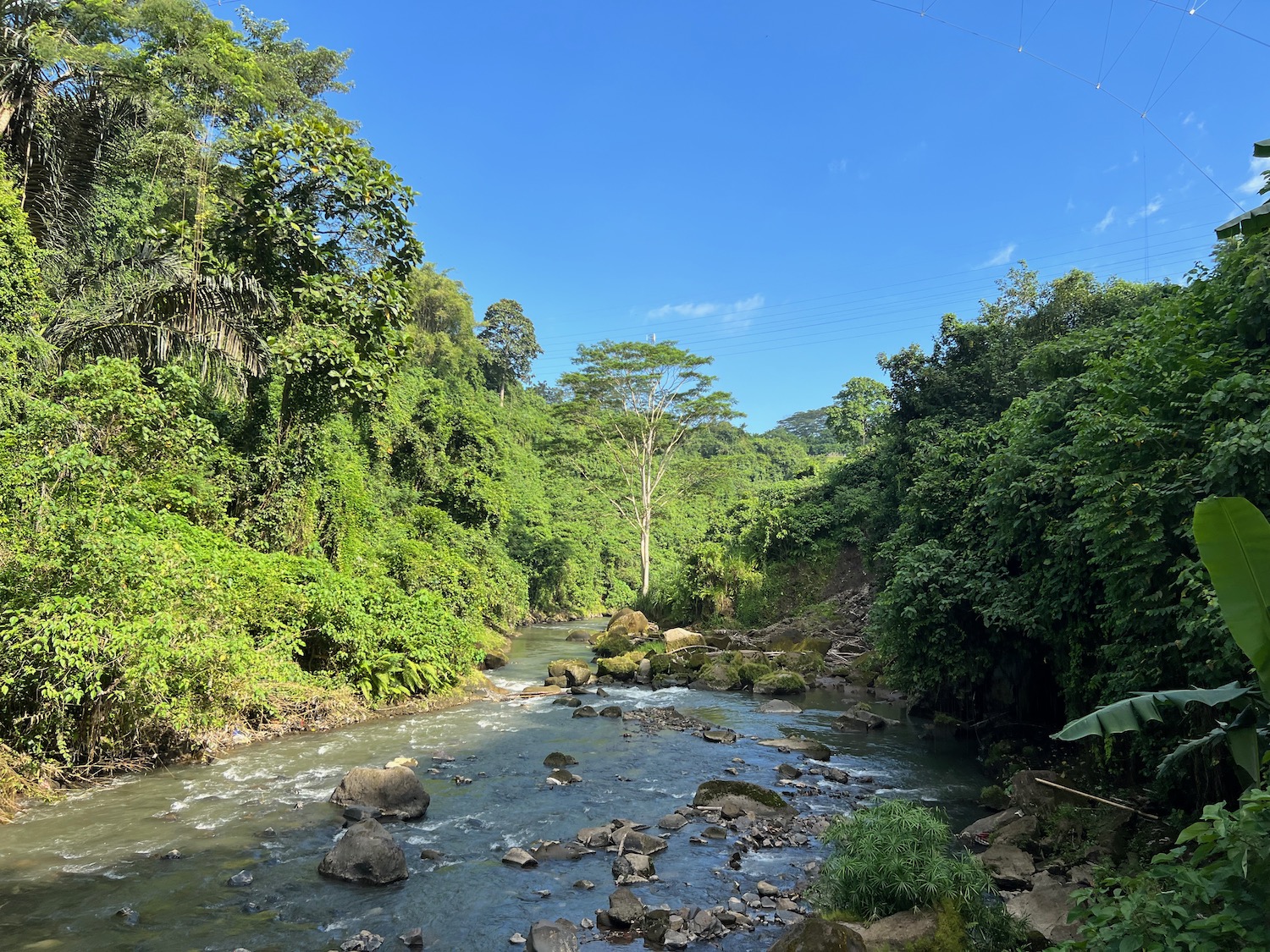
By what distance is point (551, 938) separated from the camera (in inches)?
234

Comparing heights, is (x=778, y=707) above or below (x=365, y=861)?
below

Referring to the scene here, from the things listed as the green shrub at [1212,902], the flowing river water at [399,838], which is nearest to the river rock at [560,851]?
the flowing river water at [399,838]

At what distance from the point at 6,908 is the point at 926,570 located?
1204 cm

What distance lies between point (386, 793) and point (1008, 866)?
23.7ft

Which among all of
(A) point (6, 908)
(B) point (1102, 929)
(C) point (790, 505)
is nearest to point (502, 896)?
(A) point (6, 908)

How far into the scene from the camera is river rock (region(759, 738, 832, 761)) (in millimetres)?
12508

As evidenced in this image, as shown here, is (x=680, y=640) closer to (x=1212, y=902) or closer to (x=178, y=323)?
(x=178, y=323)

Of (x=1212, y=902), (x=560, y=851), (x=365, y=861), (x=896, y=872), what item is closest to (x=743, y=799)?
(x=560, y=851)

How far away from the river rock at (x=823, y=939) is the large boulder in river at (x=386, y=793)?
5.52 metres

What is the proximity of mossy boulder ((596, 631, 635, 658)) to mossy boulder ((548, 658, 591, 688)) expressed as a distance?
3814mm

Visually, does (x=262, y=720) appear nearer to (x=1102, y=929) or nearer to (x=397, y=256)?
(x=397, y=256)

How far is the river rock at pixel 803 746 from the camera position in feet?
41.0

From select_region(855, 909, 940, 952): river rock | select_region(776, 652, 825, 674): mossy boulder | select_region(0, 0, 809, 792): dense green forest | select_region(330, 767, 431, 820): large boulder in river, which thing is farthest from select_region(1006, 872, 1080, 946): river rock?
select_region(776, 652, 825, 674): mossy boulder

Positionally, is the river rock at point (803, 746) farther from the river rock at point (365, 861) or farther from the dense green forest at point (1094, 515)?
the river rock at point (365, 861)
